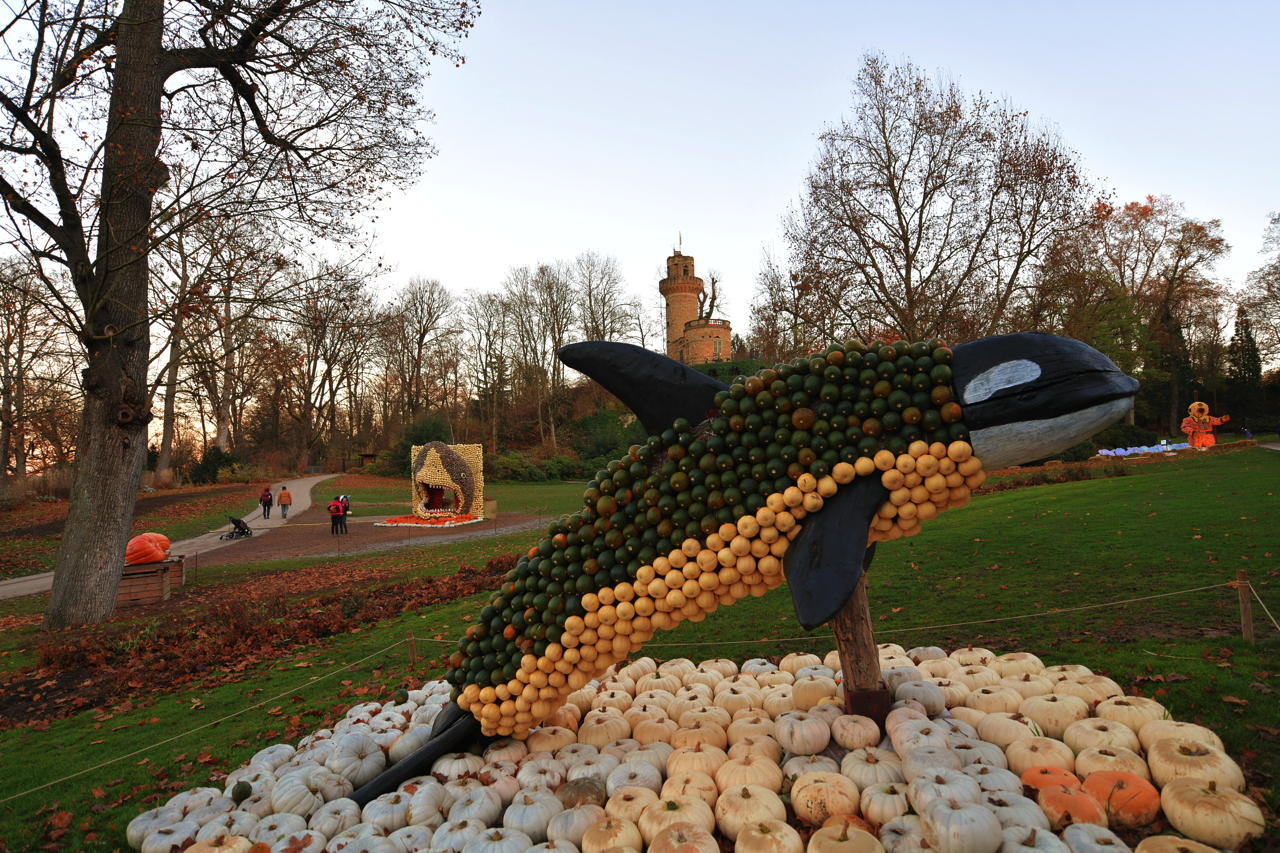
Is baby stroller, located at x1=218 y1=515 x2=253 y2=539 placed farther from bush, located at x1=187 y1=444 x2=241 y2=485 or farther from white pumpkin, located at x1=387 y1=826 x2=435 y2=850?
white pumpkin, located at x1=387 y1=826 x2=435 y2=850

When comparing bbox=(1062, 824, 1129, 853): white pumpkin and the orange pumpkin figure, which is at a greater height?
the orange pumpkin figure

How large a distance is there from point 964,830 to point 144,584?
573 inches

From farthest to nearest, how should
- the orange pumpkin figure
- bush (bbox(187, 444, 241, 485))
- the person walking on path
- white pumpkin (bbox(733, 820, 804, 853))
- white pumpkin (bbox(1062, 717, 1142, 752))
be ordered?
bush (bbox(187, 444, 241, 485)) < the orange pumpkin figure < the person walking on path < white pumpkin (bbox(1062, 717, 1142, 752)) < white pumpkin (bbox(733, 820, 804, 853))

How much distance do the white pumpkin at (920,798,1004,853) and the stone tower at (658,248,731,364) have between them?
51140 mm

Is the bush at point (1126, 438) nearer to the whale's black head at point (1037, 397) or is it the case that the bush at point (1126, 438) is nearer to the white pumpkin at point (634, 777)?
the whale's black head at point (1037, 397)

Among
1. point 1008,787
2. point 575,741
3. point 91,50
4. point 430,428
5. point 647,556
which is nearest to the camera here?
point 1008,787

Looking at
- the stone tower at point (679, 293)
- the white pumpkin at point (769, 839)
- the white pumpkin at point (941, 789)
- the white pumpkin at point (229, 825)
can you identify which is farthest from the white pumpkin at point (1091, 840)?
the stone tower at point (679, 293)

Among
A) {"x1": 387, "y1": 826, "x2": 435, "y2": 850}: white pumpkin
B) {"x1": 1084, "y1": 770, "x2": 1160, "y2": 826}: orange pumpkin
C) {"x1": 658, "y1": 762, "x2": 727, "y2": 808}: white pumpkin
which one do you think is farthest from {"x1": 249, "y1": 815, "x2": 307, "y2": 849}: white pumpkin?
{"x1": 1084, "y1": 770, "x2": 1160, "y2": 826}: orange pumpkin

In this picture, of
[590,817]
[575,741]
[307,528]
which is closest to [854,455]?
[590,817]

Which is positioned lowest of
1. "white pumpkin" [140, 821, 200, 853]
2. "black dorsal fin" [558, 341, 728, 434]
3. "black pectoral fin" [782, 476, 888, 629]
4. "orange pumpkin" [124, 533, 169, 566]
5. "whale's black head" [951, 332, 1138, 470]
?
"white pumpkin" [140, 821, 200, 853]

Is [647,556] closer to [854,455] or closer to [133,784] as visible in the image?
[854,455]

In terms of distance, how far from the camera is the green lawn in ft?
15.5

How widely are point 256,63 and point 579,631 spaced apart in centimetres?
1178

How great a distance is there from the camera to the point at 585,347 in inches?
175
